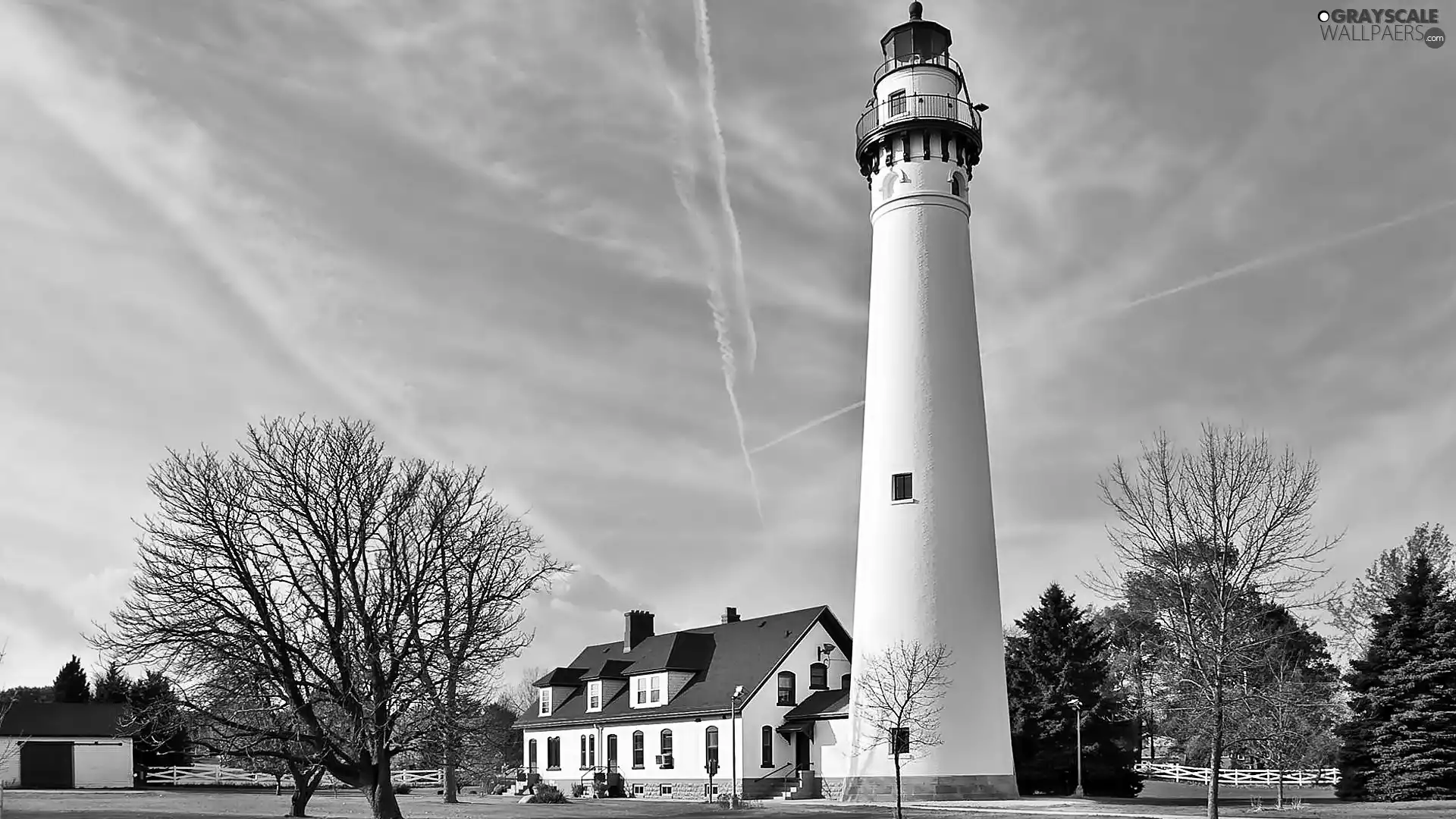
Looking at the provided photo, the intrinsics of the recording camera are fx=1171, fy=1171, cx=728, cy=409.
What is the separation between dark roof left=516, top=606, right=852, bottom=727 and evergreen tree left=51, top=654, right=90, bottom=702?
1335 inches

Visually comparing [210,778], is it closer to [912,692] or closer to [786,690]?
[786,690]

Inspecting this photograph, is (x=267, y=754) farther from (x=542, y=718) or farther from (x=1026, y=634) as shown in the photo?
(x=542, y=718)

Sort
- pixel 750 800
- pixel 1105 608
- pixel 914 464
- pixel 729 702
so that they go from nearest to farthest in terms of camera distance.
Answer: pixel 914 464 → pixel 750 800 → pixel 729 702 → pixel 1105 608

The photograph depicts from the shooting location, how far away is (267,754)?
76.2ft

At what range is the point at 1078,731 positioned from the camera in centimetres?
4250

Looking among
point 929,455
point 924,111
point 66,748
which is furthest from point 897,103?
point 66,748

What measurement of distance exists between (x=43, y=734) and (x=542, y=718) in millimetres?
23682

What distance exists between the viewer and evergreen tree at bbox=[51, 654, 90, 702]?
72.6m

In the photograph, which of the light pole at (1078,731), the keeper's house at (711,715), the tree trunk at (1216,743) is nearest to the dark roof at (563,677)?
the keeper's house at (711,715)

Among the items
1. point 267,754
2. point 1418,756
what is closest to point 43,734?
point 267,754

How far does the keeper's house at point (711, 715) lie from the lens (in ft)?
146

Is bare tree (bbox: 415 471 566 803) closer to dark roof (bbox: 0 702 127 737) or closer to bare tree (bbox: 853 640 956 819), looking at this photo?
bare tree (bbox: 853 640 956 819)

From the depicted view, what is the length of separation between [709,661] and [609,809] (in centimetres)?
1321

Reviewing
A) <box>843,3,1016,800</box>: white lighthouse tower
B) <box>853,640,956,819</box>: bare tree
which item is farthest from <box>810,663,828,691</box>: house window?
<box>853,640,956,819</box>: bare tree
